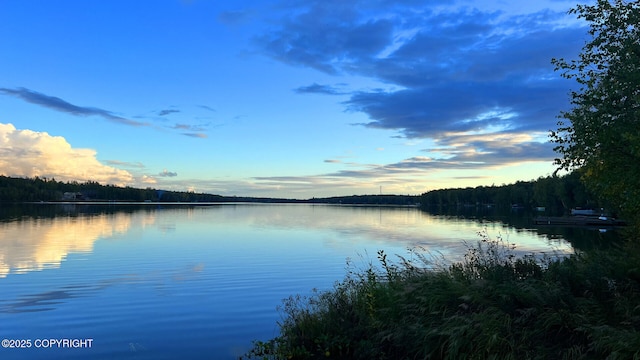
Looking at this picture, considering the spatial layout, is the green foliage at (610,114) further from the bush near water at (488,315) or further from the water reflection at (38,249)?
the water reflection at (38,249)

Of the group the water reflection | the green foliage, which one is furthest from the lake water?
the green foliage

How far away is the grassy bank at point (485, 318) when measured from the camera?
9383 millimetres

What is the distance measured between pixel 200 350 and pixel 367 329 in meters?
5.25

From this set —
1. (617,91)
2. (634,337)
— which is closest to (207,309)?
(634,337)

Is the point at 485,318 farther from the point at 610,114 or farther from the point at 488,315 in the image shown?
the point at 610,114

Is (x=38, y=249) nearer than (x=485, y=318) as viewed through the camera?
No

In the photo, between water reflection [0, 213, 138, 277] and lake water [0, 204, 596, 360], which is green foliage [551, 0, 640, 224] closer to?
lake water [0, 204, 596, 360]

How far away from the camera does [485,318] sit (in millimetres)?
10133

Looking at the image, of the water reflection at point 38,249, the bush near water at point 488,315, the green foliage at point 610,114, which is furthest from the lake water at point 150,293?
the green foliage at point 610,114

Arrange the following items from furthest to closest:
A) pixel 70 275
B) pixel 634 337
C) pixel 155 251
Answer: pixel 155 251 < pixel 70 275 < pixel 634 337

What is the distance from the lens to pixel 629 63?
18438mm

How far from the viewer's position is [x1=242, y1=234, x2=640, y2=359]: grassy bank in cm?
938

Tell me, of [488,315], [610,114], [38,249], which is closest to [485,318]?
[488,315]

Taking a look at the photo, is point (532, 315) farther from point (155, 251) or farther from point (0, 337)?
point (155, 251)
